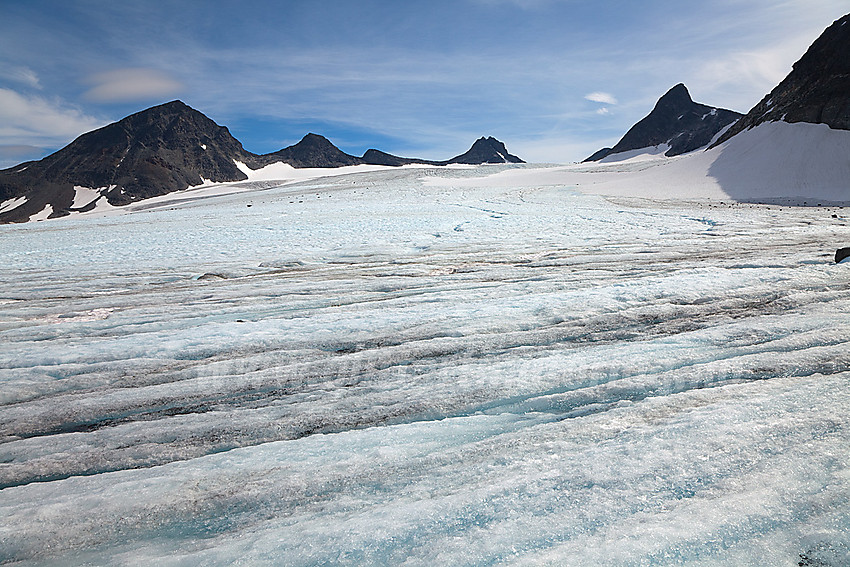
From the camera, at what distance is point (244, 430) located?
2.86 metres

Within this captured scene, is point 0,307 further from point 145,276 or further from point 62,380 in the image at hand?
point 62,380

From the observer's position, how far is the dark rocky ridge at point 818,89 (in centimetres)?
3080

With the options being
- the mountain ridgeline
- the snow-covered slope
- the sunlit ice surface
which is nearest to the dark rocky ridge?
the snow-covered slope

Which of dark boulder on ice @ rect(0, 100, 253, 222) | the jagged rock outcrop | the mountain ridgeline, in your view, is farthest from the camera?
the jagged rock outcrop

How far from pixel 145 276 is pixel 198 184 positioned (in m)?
124

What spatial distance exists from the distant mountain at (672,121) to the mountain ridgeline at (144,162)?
5671cm

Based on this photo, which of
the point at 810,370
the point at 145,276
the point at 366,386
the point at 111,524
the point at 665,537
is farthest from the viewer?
the point at 145,276

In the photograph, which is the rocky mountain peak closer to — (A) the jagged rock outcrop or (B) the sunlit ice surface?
(A) the jagged rock outcrop

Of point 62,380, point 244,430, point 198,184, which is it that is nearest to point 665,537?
point 244,430

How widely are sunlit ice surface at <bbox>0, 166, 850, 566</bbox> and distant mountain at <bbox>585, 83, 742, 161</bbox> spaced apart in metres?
121

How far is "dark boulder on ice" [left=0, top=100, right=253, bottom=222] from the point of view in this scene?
104375mm

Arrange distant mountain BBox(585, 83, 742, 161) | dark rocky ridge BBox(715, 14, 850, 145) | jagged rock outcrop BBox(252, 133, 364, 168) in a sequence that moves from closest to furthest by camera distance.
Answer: dark rocky ridge BBox(715, 14, 850, 145) → distant mountain BBox(585, 83, 742, 161) → jagged rock outcrop BBox(252, 133, 364, 168)

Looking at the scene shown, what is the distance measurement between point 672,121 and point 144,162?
133 metres

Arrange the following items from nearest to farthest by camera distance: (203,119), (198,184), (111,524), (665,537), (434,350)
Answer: (665,537) < (111,524) < (434,350) < (198,184) < (203,119)
